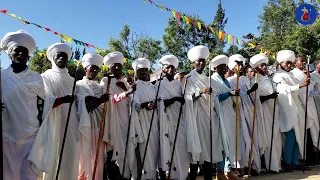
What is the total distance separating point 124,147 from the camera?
19.1 ft

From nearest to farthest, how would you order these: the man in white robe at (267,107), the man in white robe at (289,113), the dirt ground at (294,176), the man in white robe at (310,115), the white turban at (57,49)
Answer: the white turban at (57,49) < the dirt ground at (294,176) < the man in white robe at (267,107) < the man in white robe at (289,113) < the man in white robe at (310,115)

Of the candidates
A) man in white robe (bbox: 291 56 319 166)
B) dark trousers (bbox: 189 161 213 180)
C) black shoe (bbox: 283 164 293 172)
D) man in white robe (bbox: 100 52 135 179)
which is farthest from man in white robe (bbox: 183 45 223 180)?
man in white robe (bbox: 291 56 319 166)

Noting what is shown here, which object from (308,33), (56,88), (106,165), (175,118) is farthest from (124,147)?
(308,33)

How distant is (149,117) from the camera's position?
603cm

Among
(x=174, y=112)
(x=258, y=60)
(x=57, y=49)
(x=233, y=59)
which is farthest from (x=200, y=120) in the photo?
(x=57, y=49)

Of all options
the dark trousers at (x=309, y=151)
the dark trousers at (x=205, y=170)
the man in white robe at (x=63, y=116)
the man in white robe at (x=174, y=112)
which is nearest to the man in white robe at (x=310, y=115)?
the dark trousers at (x=309, y=151)

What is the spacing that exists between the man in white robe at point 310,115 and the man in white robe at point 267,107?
72cm

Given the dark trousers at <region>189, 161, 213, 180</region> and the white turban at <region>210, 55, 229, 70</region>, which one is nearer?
the dark trousers at <region>189, 161, 213, 180</region>

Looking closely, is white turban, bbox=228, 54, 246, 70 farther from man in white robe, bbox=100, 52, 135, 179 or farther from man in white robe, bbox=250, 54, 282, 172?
man in white robe, bbox=100, 52, 135, 179

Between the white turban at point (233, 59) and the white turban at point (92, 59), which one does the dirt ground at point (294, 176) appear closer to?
the white turban at point (233, 59)

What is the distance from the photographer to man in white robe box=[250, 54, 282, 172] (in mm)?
6993

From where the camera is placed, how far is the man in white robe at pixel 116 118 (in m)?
5.80

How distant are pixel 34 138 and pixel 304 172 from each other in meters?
5.13

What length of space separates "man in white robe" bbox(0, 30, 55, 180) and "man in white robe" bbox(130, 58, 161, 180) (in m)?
1.83
